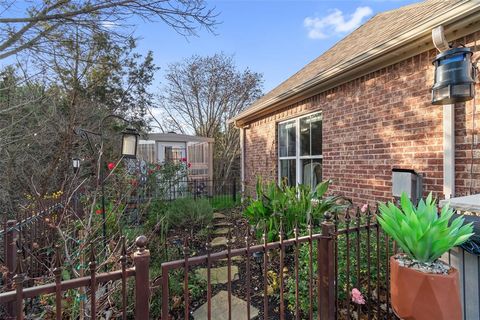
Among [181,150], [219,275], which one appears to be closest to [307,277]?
[219,275]

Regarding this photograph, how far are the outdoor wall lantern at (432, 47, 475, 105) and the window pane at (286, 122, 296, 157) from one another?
141 inches

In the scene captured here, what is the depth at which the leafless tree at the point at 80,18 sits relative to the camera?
517cm

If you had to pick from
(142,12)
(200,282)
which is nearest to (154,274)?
(200,282)

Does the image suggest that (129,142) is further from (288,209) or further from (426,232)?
(426,232)

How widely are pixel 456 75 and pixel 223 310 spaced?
3.16 m

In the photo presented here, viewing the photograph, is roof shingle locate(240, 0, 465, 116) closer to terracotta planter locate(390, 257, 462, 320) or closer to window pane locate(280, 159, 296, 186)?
window pane locate(280, 159, 296, 186)

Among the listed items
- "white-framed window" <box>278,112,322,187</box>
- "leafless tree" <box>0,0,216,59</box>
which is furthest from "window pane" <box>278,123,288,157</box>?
"leafless tree" <box>0,0,216,59</box>

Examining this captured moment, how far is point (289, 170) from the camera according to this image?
6.43 m

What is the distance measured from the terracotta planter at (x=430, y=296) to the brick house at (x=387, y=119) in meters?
1.89

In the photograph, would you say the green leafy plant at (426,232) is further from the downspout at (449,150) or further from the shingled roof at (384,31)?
the shingled roof at (384,31)

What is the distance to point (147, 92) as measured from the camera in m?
13.1

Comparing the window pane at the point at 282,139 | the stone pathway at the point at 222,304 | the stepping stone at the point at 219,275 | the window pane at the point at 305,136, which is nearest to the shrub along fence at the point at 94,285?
the stone pathway at the point at 222,304

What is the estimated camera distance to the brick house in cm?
299

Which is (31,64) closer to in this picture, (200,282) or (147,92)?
(200,282)
